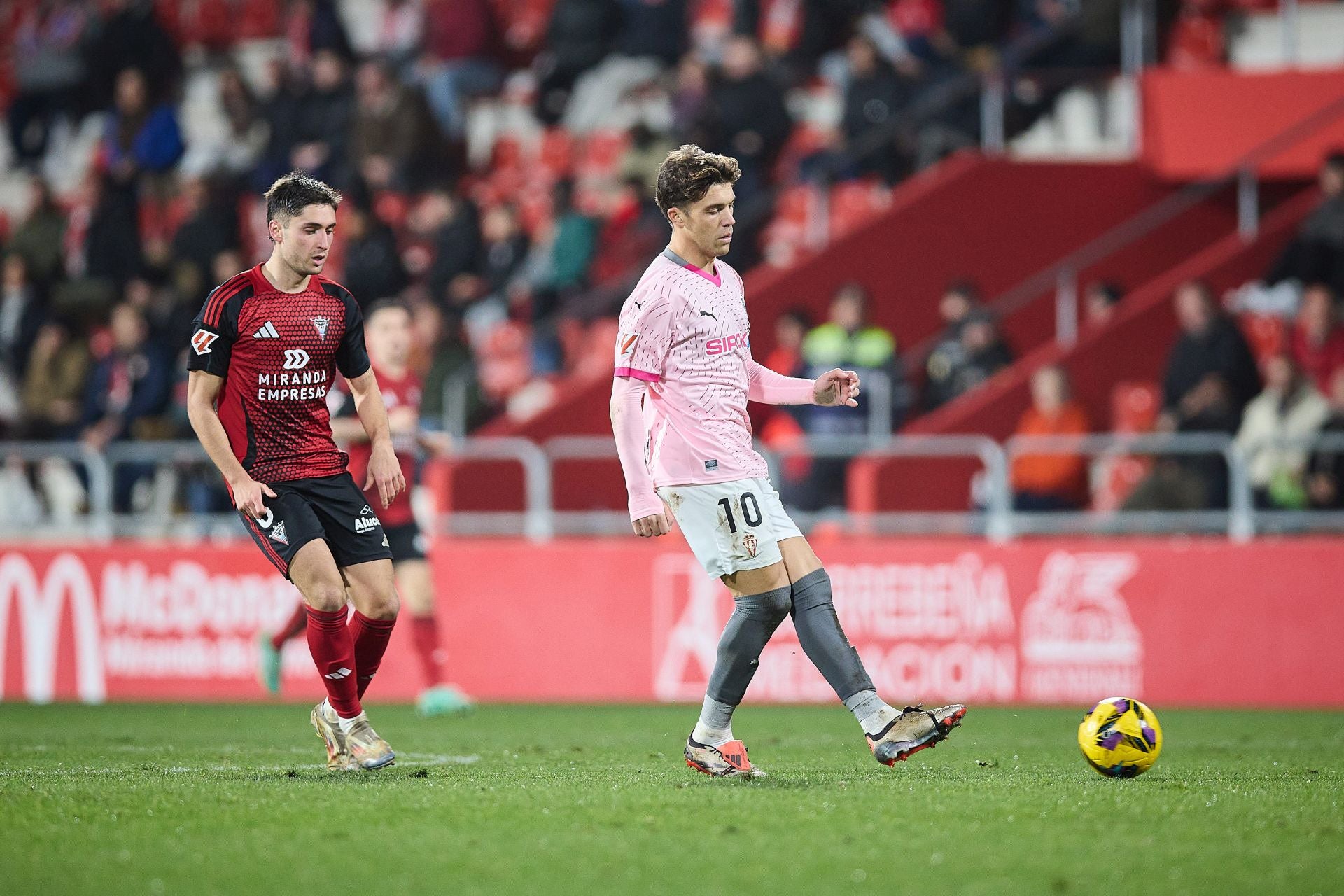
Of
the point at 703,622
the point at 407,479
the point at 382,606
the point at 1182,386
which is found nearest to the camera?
the point at 382,606

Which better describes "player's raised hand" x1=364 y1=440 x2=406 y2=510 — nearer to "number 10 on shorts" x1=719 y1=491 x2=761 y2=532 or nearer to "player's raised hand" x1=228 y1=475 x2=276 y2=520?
"player's raised hand" x1=228 y1=475 x2=276 y2=520

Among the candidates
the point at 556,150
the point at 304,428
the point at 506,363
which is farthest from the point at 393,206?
the point at 304,428

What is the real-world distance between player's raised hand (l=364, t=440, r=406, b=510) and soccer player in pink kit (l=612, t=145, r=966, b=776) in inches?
40.4

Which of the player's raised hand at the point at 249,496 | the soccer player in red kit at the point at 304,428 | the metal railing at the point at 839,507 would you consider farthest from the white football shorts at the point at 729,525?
the metal railing at the point at 839,507

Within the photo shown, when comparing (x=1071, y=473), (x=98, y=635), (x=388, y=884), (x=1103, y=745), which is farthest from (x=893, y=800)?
(x=98, y=635)

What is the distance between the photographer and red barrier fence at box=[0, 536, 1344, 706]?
13688 millimetres

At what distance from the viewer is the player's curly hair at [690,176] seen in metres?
7.62

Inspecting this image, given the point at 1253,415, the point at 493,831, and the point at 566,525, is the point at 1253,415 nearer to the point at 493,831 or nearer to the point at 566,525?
the point at 566,525

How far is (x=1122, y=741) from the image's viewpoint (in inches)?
305

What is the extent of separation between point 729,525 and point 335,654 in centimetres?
174

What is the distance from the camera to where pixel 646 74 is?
21.2m

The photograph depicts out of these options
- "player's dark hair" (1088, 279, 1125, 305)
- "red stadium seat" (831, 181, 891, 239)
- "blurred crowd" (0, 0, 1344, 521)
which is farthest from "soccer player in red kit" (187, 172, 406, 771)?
"red stadium seat" (831, 181, 891, 239)

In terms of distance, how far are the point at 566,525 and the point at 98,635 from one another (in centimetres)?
402

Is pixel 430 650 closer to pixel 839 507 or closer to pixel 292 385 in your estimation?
pixel 839 507
